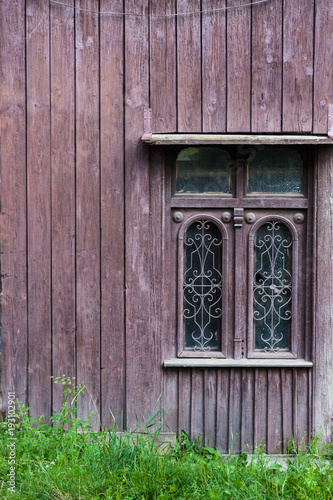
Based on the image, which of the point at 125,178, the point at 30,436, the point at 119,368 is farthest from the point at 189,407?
the point at 125,178

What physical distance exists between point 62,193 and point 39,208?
22 cm

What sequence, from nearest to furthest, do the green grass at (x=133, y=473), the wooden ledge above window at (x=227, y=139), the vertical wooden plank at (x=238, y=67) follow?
the green grass at (x=133, y=473) → the wooden ledge above window at (x=227, y=139) → the vertical wooden plank at (x=238, y=67)

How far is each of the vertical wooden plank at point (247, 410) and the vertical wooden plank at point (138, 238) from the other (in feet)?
2.33

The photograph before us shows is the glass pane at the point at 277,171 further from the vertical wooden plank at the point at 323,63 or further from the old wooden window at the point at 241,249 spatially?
the vertical wooden plank at the point at 323,63

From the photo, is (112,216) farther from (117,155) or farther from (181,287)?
(181,287)

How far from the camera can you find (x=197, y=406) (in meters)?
3.69

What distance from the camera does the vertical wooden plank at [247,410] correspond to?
3682mm

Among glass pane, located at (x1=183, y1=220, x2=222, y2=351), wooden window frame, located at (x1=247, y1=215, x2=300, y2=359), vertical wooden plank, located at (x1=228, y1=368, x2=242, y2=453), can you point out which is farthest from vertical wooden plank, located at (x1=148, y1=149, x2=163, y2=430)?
wooden window frame, located at (x1=247, y1=215, x2=300, y2=359)

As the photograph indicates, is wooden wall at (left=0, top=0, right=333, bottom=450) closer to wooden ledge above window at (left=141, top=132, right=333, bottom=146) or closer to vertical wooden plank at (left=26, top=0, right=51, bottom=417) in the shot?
vertical wooden plank at (left=26, top=0, right=51, bottom=417)

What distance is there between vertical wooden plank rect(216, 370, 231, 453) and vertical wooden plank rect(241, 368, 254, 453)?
0.13m

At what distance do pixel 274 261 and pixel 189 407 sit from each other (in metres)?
1.38

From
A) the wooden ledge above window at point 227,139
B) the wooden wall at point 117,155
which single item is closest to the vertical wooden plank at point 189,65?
the wooden wall at point 117,155

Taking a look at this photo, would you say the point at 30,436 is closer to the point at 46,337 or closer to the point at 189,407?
the point at 46,337

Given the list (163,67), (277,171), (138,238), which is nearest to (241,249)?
(277,171)
